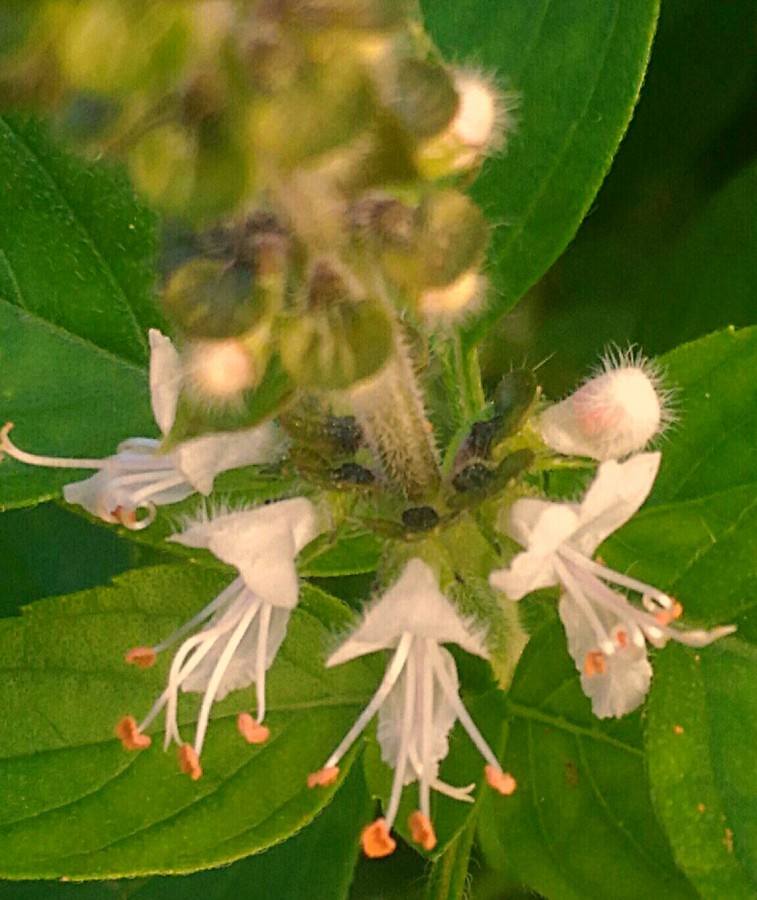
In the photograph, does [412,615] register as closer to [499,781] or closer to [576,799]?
[499,781]

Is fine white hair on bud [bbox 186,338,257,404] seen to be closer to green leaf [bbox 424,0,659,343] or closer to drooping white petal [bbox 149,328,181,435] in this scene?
drooping white petal [bbox 149,328,181,435]

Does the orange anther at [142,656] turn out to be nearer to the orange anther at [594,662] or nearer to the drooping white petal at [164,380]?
the drooping white petal at [164,380]

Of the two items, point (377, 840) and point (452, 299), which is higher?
point (452, 299)

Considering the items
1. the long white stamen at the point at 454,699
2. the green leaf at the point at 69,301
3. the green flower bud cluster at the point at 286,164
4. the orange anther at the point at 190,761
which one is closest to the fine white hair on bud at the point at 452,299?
the green flower bud cluster at the point at 286,164

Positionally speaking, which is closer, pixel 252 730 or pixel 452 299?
pixel 452 299

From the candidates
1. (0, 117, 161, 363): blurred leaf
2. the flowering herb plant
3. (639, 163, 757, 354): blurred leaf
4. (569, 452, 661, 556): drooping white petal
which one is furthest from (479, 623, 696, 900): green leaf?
(639, 163, 757, 354): blurred leaf

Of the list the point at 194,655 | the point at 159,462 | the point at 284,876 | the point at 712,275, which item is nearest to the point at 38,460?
the point at 159,462
